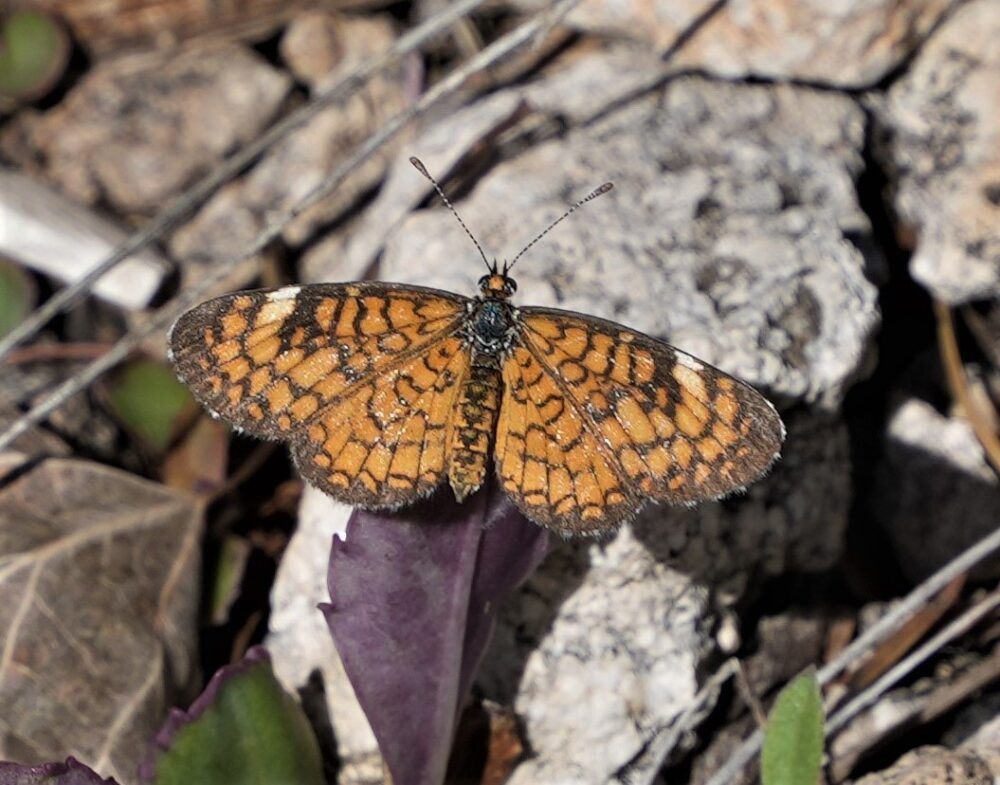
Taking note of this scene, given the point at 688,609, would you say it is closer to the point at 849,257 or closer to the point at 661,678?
the point at 661,678

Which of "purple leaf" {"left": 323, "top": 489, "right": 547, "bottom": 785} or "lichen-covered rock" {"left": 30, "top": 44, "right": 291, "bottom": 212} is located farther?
"lichen-covered rock" {"left": 30, "top": 44, "right": 291, "bottom": 212}

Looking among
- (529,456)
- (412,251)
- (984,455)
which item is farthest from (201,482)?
(984,455)

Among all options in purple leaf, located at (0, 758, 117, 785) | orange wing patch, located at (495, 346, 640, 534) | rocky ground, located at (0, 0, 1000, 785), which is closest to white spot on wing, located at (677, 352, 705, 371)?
orange wing patch, located at (495, 346, 640, 534)

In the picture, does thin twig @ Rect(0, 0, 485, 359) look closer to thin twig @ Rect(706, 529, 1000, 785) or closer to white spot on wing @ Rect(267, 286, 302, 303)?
white spot on wing @ Rect(267, 286, 302, 303)

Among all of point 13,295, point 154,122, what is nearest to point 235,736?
point 13,295

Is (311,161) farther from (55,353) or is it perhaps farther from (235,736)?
(235,736)

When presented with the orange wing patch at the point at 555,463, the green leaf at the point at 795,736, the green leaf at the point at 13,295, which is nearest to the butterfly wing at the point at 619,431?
the orange wing patch at the point at 555,463
